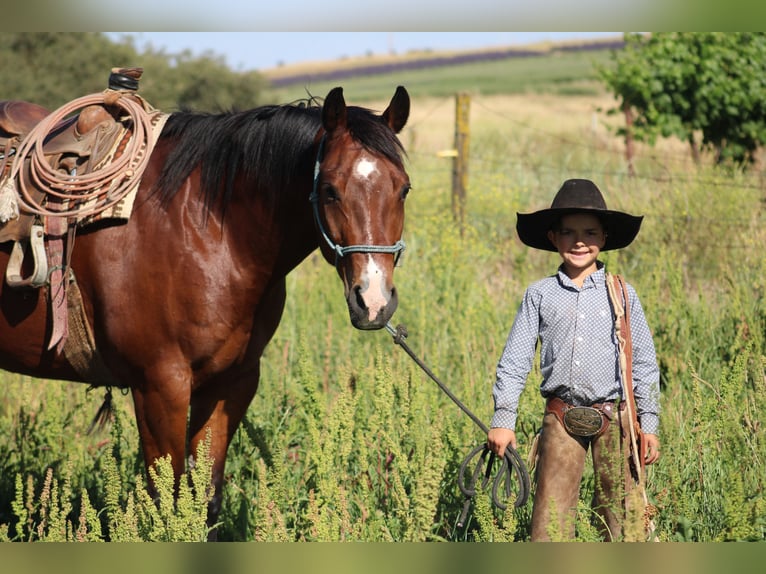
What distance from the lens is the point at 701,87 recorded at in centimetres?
930

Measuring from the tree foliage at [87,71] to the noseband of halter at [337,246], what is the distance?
450 inches

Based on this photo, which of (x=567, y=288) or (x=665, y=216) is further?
(x=665, y=216)

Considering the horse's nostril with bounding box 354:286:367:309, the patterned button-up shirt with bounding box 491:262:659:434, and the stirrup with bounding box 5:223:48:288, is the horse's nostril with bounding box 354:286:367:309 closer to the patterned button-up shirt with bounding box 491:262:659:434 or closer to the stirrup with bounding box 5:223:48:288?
the patterned button-up shirt with bounding box 491:262:659:434

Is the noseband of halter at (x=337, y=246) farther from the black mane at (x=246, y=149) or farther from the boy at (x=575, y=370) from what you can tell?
the boy at (x=575, y=370)

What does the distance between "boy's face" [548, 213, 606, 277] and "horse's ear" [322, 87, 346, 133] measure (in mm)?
913

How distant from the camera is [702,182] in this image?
767 centimetres

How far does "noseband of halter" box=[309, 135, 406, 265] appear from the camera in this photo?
3053mm

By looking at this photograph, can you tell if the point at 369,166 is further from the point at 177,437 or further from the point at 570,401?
the point at 177,437

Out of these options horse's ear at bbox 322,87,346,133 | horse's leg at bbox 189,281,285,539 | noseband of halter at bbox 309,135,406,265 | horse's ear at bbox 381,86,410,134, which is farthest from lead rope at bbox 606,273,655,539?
horse's leg at bbox 189,281,285,539

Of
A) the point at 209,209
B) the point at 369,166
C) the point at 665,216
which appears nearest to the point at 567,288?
the point at 369,166

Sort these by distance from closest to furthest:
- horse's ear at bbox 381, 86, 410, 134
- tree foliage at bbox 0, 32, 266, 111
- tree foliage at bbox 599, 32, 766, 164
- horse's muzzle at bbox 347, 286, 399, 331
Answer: horse's muzzle at bbox 347, 286, 399, 331
horse's ear at bbox 381, 86, 410, 134
tree foliage at bbox 599, 32, 766, 164
tree foliage at bbox 0, 32, 266, 111

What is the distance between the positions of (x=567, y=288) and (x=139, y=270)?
5.60 ft

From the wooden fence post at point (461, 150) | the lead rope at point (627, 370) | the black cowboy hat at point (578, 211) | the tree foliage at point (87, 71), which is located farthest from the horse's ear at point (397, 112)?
the tree foliage at point (87, 71)

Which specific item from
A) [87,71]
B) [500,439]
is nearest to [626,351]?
[500,439]
